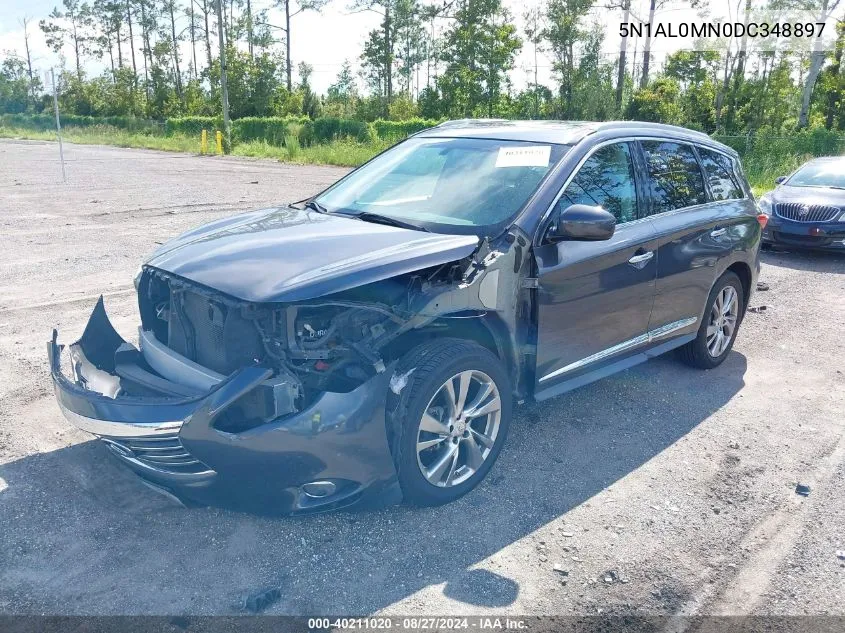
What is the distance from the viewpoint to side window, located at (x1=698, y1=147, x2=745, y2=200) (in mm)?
5551

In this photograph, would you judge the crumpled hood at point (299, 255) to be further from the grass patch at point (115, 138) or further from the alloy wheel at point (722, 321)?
the grass patch at point (115, 138)

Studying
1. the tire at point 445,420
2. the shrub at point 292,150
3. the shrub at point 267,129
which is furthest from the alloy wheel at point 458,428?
the shrub at point 267,129

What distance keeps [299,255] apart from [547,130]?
2.03m

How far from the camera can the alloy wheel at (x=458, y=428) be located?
3.48 metres

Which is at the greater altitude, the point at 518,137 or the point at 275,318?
the point at 518,137

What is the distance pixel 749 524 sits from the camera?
369 cm

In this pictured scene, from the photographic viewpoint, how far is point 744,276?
5.98m

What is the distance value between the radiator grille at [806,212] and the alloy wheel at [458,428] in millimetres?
9128

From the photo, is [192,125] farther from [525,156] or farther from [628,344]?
[628,344]

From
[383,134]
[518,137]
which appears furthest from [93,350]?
[383,134]

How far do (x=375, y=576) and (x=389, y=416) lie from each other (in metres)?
0.69

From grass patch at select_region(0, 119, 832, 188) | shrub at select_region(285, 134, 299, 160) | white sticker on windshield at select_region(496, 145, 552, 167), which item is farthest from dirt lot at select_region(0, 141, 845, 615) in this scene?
shrub at select_region(285, 134, 299, 160)

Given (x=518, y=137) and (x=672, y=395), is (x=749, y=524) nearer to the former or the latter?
(x=672, y=395)

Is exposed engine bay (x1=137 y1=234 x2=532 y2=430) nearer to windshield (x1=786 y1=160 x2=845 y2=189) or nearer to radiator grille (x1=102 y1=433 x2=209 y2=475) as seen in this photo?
radiator grille (x1=102 y1=433 x2=209 y2=475)
